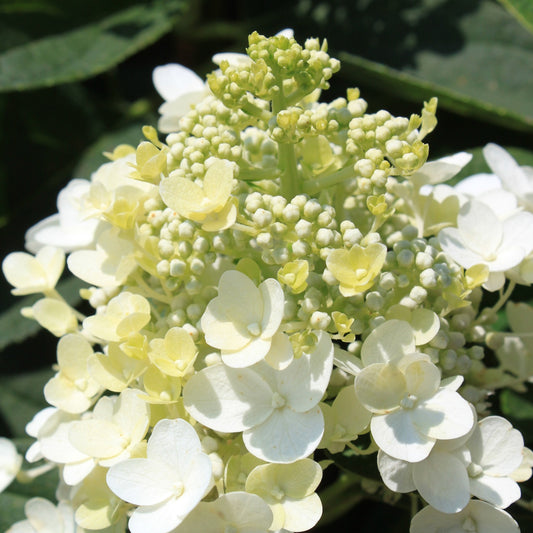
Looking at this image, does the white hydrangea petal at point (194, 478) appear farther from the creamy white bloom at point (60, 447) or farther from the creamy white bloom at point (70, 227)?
the creamy white bloom at point (70, 227)

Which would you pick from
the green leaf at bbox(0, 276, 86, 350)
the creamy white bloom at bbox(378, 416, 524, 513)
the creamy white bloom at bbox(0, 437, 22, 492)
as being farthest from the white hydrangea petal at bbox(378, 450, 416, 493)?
the green leaf at bbox(0, 276, 86, 350)

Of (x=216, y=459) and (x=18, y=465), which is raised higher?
(x=216, y=459)

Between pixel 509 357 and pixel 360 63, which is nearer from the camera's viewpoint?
pixel 509 357

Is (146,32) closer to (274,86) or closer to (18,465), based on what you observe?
(274,86)

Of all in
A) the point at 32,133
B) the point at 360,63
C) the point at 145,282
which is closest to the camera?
the point at 145,282

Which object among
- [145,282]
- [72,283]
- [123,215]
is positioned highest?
[123,215]

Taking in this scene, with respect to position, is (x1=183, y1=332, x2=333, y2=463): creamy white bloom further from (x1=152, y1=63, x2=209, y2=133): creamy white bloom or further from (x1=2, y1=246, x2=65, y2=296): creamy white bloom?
(x1=152, y1=63, x2=209, y2=133): creamy white bloom

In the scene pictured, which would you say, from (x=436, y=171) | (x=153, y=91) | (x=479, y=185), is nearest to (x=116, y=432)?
(x=436, y=171)

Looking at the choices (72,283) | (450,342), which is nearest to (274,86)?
(450,342)

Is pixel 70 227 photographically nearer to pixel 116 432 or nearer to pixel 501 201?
pixel 116 432
